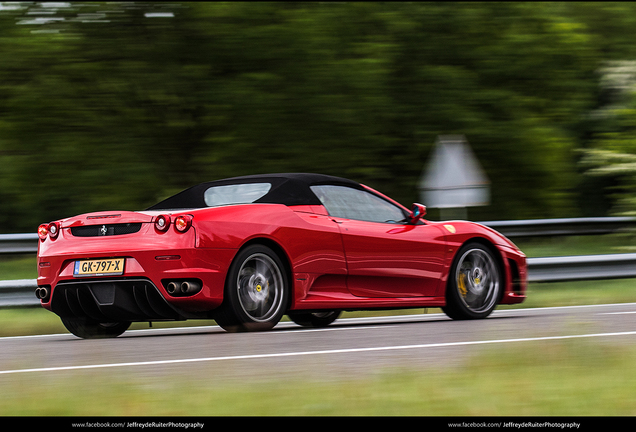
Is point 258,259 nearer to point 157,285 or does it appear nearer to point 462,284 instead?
point 157,285

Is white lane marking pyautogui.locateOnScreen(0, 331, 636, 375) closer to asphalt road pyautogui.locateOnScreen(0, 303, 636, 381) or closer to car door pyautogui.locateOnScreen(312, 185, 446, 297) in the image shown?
asphalt road pyautogui.locateOnScreen(0, 303, 636, 381)

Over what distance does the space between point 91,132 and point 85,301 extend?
25.6 feet

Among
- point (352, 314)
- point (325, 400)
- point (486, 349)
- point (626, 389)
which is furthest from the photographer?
point (352, 314)

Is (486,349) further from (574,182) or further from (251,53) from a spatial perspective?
(574,182)

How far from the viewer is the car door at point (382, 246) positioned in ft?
27.2

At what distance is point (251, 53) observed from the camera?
49.1 feet

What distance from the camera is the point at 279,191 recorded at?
8078mm

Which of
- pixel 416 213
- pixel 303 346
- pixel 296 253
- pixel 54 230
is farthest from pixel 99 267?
pixel 416 213

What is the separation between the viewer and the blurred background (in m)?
14.8

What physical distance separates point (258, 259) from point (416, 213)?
1839 millimetres

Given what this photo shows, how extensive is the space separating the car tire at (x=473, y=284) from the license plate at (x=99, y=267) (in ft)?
10.3

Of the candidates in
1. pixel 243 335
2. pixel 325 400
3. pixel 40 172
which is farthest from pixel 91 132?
pixel 325 400

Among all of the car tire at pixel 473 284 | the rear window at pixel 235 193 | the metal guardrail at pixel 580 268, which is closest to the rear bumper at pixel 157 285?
the rear window at pixel 235 193

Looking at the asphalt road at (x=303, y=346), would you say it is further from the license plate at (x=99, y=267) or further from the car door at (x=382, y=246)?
the license plate at (x=99, y=267)
